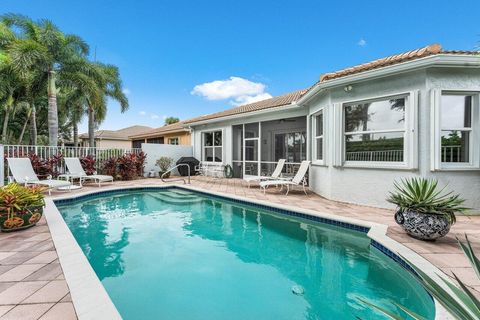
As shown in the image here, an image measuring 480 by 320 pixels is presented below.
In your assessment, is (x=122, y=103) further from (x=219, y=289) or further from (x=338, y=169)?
(x=219, y=289)

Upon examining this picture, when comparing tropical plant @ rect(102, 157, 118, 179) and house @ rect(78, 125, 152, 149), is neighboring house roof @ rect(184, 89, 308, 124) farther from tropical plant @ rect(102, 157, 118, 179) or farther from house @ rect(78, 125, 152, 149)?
house @ rect(78, 125, 152, 149)

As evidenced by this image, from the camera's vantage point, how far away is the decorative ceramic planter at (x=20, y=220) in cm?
497

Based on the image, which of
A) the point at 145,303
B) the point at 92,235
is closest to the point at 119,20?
the point at 92,235

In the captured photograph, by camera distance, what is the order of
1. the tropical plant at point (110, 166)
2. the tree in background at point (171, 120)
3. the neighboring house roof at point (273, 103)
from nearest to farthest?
the neighboring house roof at point (273, 103)
the tropical plant at point (110, 166)
the tree in background at point (171, 120)

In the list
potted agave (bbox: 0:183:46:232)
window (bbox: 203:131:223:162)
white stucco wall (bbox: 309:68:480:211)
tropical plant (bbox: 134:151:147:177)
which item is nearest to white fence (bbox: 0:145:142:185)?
tropical plant (bbox: 134:151:147:177)

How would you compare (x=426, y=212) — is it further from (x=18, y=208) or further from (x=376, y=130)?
(x=18, y=208)

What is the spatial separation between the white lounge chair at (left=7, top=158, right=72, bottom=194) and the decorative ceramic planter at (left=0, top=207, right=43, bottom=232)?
15.3ft

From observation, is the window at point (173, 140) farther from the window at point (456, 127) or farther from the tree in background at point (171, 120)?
the tree in background at point (171, 120)

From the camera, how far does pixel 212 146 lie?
16.7m

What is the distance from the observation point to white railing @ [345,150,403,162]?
7345 mm

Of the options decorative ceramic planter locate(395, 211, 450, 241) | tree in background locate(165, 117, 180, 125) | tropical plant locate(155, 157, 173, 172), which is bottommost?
decorative ceramic planter locate(395, 211, 450, 241)

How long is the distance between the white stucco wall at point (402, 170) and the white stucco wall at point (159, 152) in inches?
444

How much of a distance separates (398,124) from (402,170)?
1.34m

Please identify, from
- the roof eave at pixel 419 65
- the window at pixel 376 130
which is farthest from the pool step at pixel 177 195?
the roof eave at pixel 419 65
